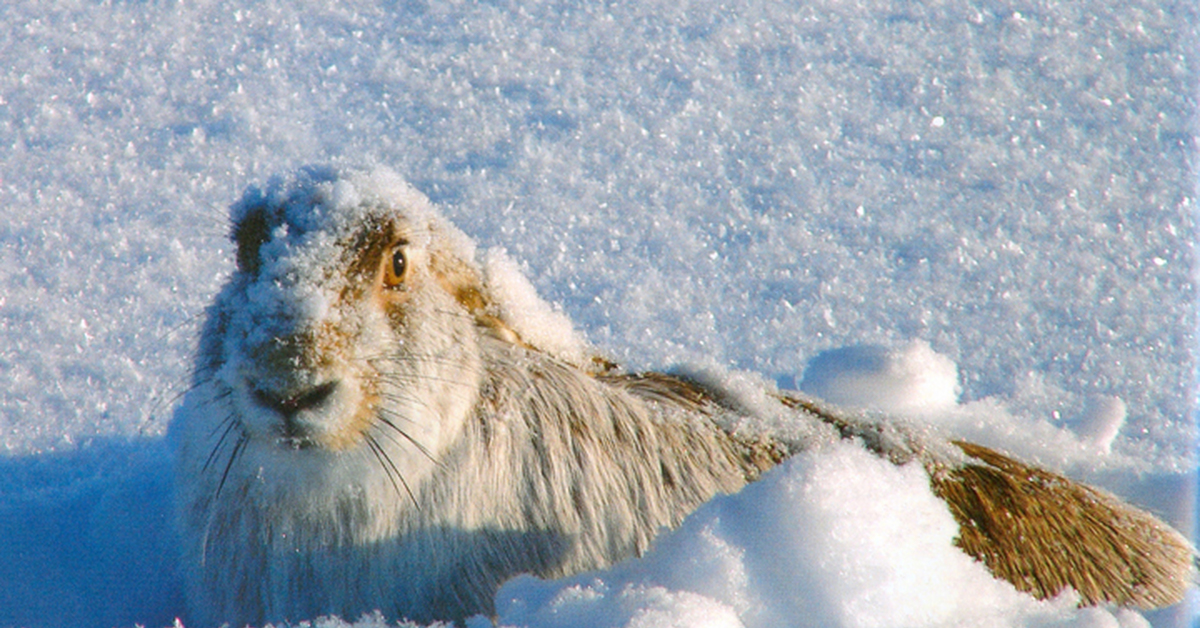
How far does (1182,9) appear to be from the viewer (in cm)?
482

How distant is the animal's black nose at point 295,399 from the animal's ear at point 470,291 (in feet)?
1.61

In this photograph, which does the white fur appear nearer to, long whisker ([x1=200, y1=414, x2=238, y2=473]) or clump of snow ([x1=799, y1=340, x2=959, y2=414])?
long whisker ([x1=200, y1=414, x2=238, y2=473])

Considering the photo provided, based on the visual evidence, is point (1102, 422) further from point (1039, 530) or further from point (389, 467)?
point (389, 467)

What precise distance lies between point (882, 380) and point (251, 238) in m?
1.96

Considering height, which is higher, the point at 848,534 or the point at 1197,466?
the point at 1197,466

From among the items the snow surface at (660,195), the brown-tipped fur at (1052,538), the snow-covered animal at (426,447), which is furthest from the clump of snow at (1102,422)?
the snow-covered animal at (426,447)

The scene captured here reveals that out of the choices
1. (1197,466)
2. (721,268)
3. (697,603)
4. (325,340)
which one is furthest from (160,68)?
(1197,466)

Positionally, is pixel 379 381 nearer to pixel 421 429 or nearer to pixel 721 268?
pixel 421 429

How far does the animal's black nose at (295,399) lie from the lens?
189cm

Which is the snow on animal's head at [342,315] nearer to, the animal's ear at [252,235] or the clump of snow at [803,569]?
the animal's ear at [252,235]

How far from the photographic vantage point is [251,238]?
2209mm

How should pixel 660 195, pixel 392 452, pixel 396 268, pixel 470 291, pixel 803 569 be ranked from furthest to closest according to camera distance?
pixel 660 195 < pixel 470 291 < pixel 396 268 < pixel 392 452 < pixel 803 569

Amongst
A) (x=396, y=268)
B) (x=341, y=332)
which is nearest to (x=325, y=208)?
(x=396, y=268)

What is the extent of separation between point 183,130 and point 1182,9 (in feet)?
14.9
